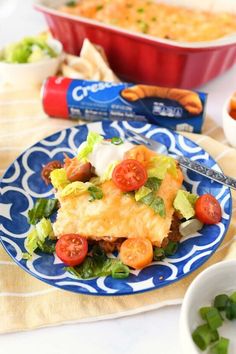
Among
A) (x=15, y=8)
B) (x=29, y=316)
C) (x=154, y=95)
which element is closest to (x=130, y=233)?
(x=29, y=316)

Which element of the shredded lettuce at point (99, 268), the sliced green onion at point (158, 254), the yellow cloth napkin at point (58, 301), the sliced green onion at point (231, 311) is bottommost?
the yellow cloth napkin at point (58, 301)

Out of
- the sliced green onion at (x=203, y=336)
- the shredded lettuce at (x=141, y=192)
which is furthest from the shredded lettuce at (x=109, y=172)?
the sliced green onion at (x=203, y=336)

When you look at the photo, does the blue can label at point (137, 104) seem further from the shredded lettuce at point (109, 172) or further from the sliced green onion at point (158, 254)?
the sliced green onion at point (158, 254)

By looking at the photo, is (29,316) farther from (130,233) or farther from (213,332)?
(213,332)

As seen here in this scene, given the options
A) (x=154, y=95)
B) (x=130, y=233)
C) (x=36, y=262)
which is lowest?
(x=36, y=262)

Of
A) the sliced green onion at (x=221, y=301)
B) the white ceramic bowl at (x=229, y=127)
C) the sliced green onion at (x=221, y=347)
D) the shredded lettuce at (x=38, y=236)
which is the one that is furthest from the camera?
the white ceramic bowl at (x=229, y=127)

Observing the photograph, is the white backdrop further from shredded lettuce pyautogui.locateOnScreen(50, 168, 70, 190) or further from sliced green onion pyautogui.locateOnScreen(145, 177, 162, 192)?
shredded lettuce pyautogui.locateOnScreen(50, 168, 70, 190)

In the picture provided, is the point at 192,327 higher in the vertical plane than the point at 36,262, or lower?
higher
